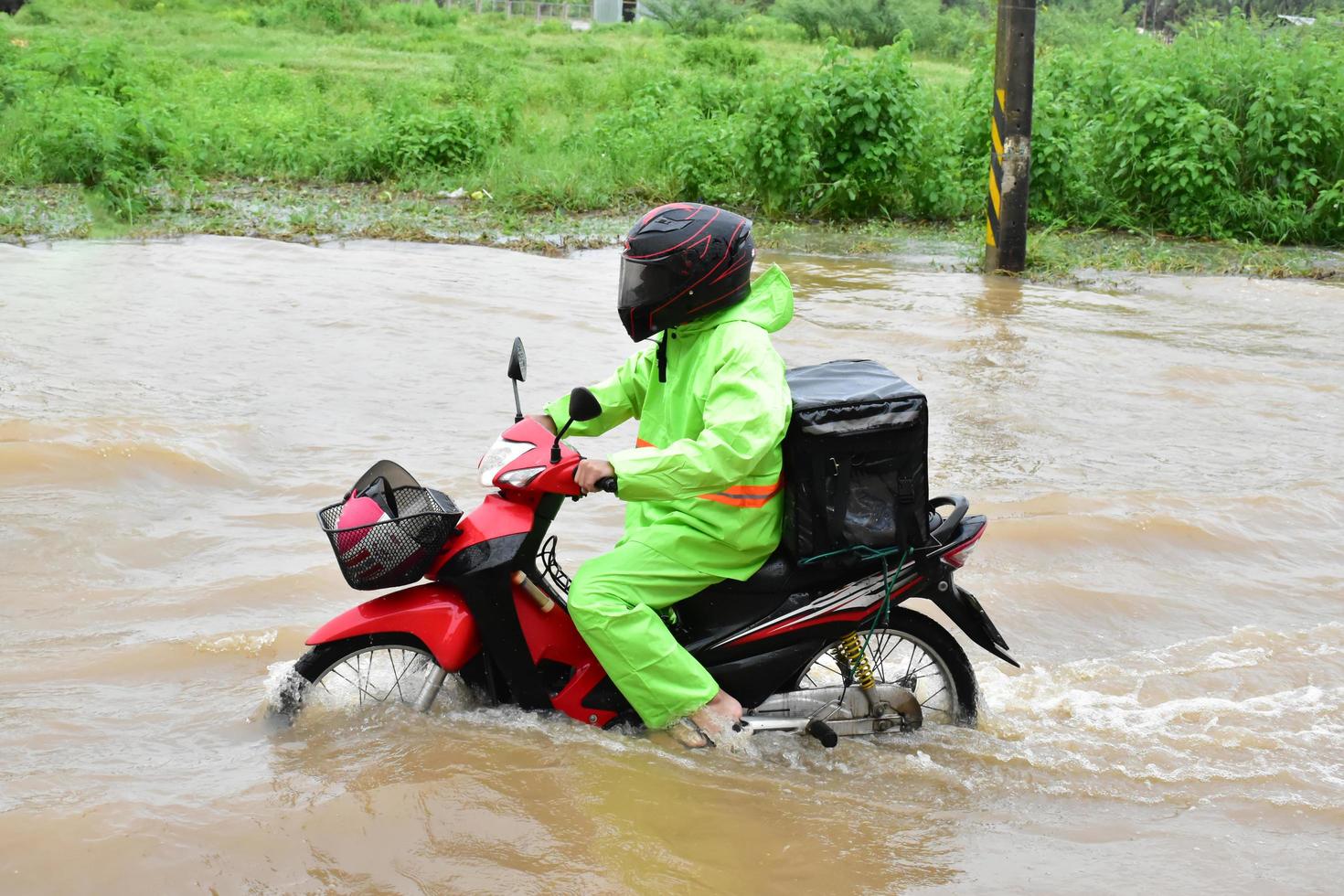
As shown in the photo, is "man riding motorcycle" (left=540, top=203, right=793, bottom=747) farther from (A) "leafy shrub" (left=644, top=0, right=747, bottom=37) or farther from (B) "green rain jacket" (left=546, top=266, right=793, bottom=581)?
(A) "leafy shrub" (left=644, top=0, right=747, bottom=37)

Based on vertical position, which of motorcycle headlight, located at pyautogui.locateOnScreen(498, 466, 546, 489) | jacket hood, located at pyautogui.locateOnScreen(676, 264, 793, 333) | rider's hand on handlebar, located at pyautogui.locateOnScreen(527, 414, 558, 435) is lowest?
→ motorcycle headlight, located at pyautogui.locateOnScreen(498, 466, 546, 489)

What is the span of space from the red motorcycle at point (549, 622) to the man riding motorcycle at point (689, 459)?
0.15 meters

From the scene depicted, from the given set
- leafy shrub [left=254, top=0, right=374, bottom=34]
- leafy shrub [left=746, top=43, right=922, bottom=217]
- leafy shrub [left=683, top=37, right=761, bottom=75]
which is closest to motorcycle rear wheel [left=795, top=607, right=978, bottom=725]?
leafy shrub [left=746, top=43, right=922, bottom=217]

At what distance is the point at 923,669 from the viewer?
423 centimetres

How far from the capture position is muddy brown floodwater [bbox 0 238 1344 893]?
359cm

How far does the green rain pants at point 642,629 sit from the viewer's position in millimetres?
3688

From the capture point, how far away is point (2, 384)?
7398 mm

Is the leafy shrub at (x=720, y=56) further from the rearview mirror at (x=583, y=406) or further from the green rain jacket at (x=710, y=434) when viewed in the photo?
the rearview mirror at (x=583, y=406)

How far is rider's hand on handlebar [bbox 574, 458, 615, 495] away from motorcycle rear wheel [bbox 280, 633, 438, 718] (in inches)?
30.1

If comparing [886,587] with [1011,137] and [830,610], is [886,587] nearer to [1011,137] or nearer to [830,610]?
[830,610]

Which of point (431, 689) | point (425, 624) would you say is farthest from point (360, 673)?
point (425, 624)

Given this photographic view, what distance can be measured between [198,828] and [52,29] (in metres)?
31.7

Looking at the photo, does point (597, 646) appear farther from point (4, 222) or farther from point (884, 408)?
point (4, 222)

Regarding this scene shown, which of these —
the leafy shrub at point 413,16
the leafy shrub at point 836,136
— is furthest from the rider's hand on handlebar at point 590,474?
the leafy shrub at point 413,16
